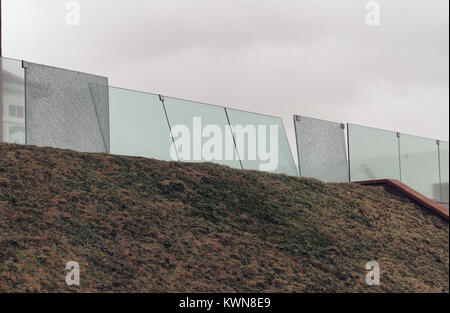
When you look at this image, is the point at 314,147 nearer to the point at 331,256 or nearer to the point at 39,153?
the point at 331,256

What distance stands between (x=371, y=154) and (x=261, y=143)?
4.18 metres

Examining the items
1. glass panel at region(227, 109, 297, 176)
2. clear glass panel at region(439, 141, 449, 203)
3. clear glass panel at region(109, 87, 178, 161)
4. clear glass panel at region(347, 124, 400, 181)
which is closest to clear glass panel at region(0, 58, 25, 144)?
clear glass panel at region(109, 87, 178, 161)

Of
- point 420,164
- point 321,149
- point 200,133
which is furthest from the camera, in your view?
point 420,164

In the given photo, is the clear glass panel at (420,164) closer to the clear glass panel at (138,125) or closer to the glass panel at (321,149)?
the glass panel at (321,149)

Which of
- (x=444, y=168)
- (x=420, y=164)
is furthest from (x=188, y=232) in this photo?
(x=444, y=168)

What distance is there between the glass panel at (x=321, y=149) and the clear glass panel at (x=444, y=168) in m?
4.30

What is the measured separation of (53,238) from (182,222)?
2.42m

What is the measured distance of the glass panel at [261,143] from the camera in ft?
50.6

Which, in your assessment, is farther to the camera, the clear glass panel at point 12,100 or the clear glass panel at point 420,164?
the clear glass panel at point 420,164
